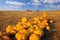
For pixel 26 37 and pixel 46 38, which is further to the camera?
pixel 46 38

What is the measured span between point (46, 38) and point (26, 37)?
63 cm

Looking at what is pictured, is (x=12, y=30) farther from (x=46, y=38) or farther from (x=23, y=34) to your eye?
(x=46, y=38)

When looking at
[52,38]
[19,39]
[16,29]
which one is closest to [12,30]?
[16,29]

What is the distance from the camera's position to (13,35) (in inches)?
134

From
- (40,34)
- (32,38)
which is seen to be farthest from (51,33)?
(32,38)

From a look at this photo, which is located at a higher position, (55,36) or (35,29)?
(35,29)

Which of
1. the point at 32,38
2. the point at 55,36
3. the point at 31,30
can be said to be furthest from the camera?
the point at 55,36

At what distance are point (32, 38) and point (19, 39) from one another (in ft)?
0.89

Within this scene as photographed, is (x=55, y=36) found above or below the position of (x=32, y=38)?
below

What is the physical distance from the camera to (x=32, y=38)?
3.06 meters

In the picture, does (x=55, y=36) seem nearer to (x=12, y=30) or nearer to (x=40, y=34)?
(x=40, y=34)

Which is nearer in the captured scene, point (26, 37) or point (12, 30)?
Result: point (26, 37)

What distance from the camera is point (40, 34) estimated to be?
3363mm

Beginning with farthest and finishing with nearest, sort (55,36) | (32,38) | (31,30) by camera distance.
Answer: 1. (55,36)
2. (31,30)
3. (32,38)
